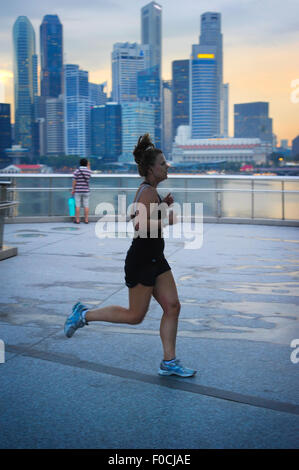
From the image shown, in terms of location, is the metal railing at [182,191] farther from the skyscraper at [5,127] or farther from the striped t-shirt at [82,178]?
the skyscraper at [5,127]

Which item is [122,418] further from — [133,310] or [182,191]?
[182,191]

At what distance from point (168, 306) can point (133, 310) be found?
0.25 metres

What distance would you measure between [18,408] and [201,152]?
14368cm

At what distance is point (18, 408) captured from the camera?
10.8 feet

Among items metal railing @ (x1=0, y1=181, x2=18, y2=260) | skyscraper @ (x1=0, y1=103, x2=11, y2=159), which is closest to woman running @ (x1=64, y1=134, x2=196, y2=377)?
metal railing @ (x1=0, y1=181, x2=18, y2=260)

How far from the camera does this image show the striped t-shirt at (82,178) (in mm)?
13893

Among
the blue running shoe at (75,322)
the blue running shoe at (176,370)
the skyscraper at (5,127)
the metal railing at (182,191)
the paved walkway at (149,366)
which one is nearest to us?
the paved walkway at (149,366)

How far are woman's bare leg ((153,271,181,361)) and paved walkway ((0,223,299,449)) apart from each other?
241mm

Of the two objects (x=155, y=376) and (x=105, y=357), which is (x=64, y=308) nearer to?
(x=105, y=357)

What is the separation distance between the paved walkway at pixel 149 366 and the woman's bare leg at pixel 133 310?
0.39m

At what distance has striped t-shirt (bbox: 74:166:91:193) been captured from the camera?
45.6ft

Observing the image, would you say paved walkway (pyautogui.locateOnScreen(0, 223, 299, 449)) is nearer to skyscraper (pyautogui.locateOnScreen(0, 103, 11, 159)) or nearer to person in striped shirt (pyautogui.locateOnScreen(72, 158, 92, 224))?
person in striped shirt (pyautogui.locateOnScreen(72, 158, 92, 224))

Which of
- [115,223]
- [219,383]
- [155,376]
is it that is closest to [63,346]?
[155,376]

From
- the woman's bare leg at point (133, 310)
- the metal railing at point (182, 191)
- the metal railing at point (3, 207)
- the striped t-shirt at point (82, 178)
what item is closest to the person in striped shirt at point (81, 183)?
the striped t-shirt at point (82, 178)
